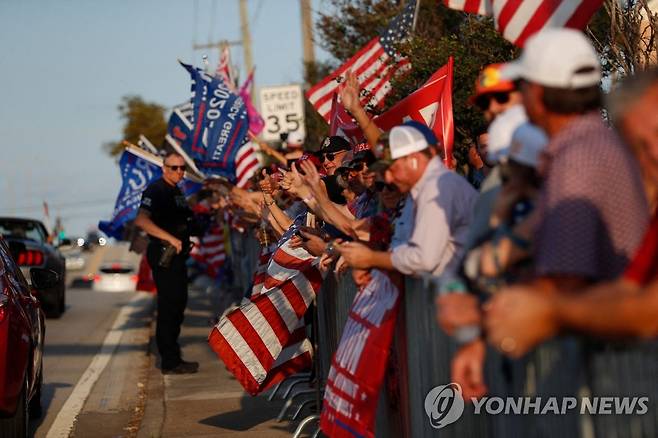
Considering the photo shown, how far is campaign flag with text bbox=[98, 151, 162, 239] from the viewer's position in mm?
18938

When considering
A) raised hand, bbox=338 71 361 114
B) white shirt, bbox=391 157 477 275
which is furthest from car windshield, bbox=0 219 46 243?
white shirt, bbox=391 157 477 275

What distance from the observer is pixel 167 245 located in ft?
44.0

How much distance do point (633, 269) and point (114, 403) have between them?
939cm

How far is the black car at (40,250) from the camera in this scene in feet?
73.3

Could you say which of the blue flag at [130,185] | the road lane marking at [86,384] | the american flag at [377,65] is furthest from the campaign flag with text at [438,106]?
the blue flag at [130,185]

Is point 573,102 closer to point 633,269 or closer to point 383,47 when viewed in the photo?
point 633,269

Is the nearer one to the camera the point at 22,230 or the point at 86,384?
the point at 86,384

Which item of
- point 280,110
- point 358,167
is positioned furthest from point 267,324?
point 280,110

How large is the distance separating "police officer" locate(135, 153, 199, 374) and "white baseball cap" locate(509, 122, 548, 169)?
31.2 ft

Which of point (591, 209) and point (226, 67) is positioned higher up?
point (591, 209)

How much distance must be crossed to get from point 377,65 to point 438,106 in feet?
12.8

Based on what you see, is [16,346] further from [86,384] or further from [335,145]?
[86,384]

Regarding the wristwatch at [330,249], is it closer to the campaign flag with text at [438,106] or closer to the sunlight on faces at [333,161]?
the campaign flag with text at [438,106]

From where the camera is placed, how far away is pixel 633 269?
3.31 m
